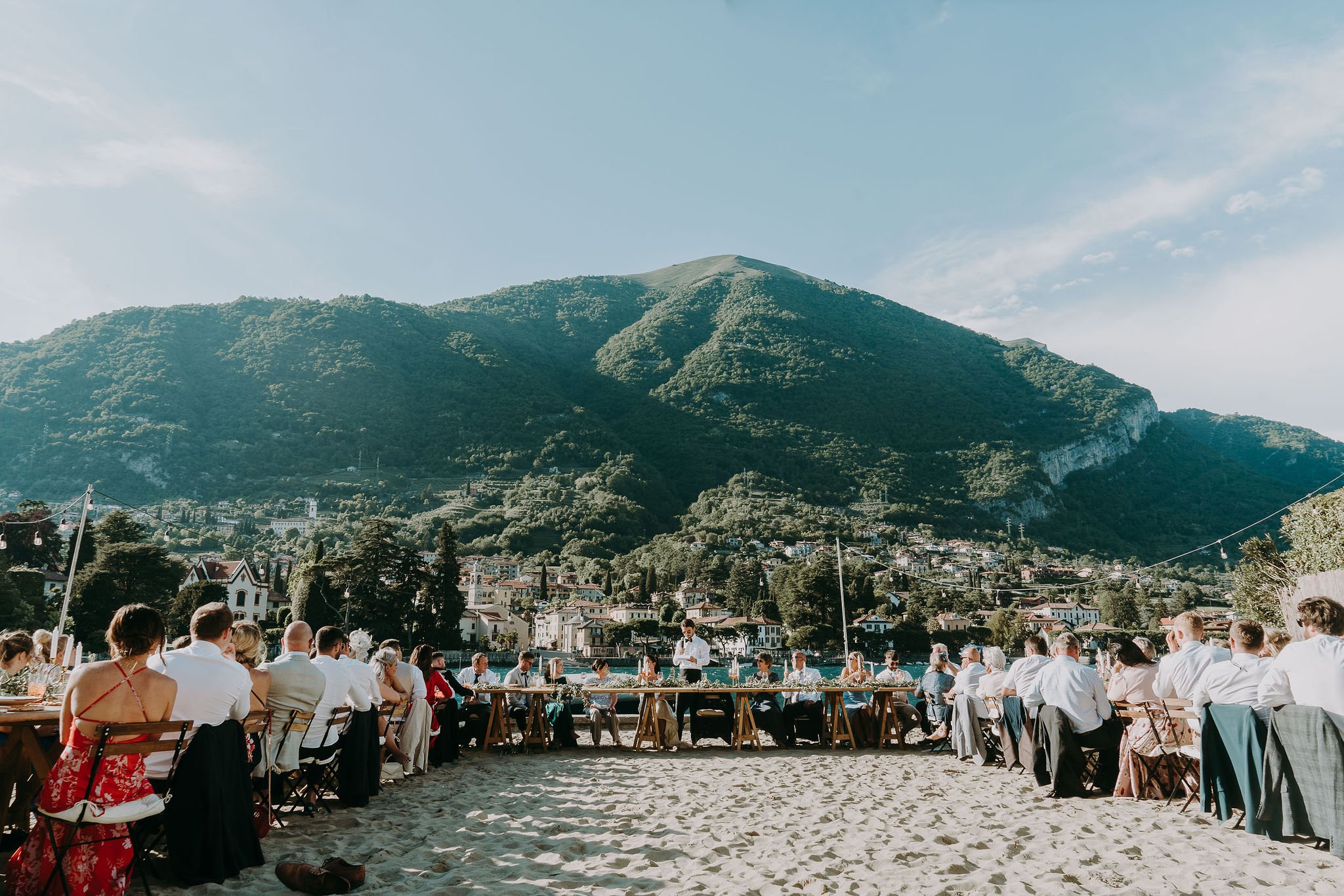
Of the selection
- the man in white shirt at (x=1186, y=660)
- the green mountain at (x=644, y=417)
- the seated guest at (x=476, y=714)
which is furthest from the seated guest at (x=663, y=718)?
the green mountain at (x=644, y=417)

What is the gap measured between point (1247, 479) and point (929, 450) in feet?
169

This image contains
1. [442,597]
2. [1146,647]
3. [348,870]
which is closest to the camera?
[348,870]

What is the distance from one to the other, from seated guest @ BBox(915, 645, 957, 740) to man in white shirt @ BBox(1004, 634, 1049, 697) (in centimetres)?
150

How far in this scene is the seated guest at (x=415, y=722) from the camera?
732cm

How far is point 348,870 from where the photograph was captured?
3.66 metres

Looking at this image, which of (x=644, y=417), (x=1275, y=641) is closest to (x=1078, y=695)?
(x=1275, y=641)

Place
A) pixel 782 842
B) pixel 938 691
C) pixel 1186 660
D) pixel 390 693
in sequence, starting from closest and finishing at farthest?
pixel 782 842 < pixel 1186 660 < pixel 390 693 < pixel 938 691

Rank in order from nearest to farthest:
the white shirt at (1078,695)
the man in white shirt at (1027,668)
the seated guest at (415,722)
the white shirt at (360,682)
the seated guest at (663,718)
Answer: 1. the white shirt at (360,682)
2. the white shirt at (1078,695)
3. the man in white shirt at (1027,668)
4. the seated guest at (415,722)
5. the seated guest at (663,718)

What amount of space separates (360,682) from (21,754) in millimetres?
1986

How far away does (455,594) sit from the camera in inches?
2327

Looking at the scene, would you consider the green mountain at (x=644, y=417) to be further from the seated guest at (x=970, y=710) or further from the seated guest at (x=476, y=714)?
the seated guest at (x=970, y=710)

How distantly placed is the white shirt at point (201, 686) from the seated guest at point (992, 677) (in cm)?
651

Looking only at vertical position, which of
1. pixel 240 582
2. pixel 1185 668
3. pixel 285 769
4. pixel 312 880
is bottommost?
pixel 312 880

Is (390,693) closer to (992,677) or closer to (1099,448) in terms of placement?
(992,677)
